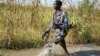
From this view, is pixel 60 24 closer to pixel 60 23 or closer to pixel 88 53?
pixel 60 23

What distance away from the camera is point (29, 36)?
1150cm

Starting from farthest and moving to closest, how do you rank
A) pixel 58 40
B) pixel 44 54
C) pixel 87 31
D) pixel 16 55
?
1. pixel 87 31
2. pixel 16 55
3. pixel 44 54
4. pixel 58 40

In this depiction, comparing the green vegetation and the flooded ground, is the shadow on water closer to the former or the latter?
the flooded ground

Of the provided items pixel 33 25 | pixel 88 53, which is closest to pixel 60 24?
pixel 88 53

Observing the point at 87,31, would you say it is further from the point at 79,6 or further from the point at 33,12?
the point at 33,12

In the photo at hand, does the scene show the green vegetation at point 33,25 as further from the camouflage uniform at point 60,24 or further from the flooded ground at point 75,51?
the camouflage uniform at point 60,24

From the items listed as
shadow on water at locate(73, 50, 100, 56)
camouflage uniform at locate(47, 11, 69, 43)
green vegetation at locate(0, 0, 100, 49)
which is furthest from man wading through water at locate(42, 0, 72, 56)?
green vegetation at locate(0, 0, 100, 49)

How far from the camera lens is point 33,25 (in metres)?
11.8

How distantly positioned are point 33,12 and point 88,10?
174 cm

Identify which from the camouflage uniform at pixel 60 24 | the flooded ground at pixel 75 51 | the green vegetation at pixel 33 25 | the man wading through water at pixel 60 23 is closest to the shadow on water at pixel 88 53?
the flooded ground at pixel 75 51

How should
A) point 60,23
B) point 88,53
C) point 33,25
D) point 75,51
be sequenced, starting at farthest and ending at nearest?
point 33,25
point 75,51
point 88,53
point 60,23

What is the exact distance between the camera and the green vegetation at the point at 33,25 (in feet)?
35.3

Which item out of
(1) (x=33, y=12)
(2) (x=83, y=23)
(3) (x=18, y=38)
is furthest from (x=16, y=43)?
(2) (x=83, y=23)

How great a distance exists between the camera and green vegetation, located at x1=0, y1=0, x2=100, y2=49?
Answer: 1075 cm
